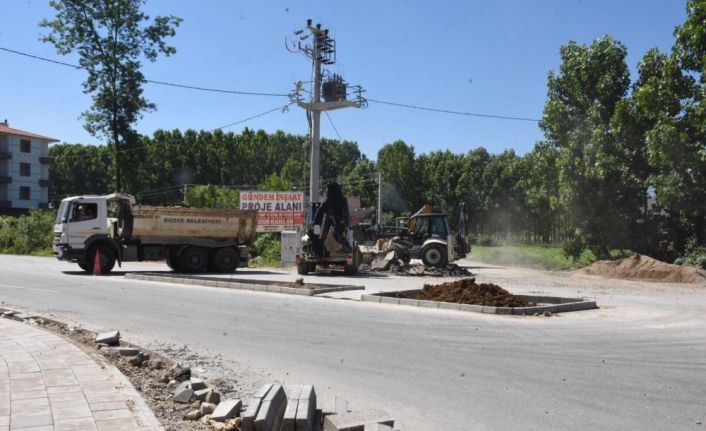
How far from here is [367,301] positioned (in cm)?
1536

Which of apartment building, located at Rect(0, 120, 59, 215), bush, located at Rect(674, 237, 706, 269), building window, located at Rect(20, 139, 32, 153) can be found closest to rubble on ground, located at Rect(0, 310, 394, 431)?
bush, located at Rect(674, 237, 706, 269)

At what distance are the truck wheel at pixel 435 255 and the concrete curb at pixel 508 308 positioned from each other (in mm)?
10936

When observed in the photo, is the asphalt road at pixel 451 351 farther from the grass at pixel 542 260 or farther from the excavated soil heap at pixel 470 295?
the grass at pixel 542 260

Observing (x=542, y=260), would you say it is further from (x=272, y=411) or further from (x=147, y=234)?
(x=272, y=411)

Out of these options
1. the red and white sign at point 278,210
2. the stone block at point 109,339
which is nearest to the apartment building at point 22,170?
the red and white sign at point 278,210

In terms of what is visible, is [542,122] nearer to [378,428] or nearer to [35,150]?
[378,428]

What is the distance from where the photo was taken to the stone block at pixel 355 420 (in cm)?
526

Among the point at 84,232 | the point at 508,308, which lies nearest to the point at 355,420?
the point at 508,308

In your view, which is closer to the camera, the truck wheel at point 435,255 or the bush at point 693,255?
the bush at point 693,255

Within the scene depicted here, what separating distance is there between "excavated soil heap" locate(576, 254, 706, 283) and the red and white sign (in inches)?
566

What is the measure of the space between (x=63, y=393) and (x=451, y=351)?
5067 millimetres

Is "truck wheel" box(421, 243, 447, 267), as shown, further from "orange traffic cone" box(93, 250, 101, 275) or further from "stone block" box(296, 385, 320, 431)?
"stone block" box(296, 385, 320, 431)

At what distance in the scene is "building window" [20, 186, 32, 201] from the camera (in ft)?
252

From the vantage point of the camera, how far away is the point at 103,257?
24.1 m
